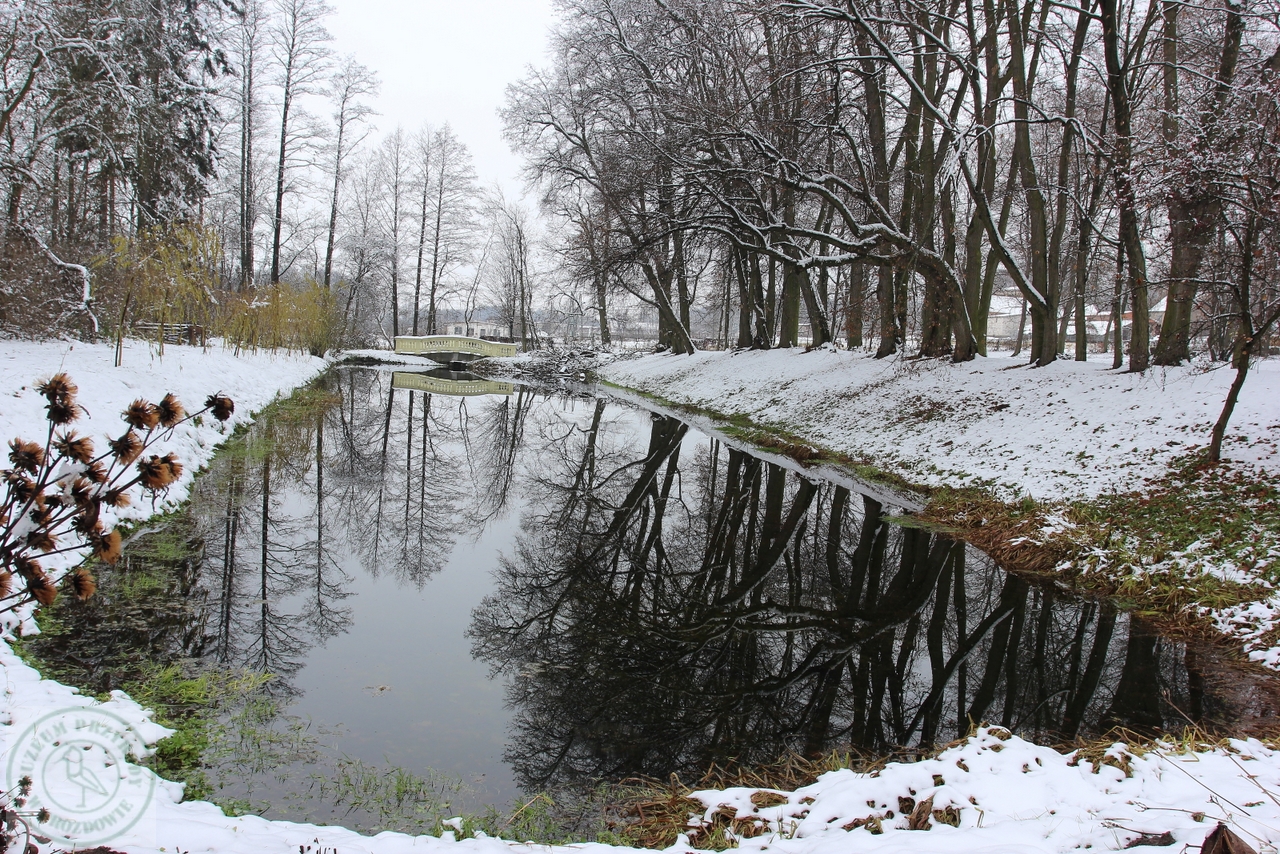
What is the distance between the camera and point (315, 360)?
2945 cm

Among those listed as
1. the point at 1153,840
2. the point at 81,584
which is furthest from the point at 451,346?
the point at 1153,840

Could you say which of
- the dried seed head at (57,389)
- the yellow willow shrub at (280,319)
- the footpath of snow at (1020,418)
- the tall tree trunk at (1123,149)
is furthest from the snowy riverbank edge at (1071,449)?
the yellow willow shrub at (280,319)

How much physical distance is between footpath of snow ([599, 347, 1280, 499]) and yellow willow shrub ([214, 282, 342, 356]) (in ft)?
46.3

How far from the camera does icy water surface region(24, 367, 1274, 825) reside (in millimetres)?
4199

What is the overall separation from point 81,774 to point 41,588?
152cm

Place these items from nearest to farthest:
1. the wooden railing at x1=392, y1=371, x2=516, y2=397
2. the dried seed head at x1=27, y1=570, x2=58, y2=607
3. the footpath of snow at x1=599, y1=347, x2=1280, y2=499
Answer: the dried seed head at x1=27, y1=570, x2=58, y2=607 → the footpath of snow at x1=599, y1=347, x2=1280, y2=499 → the wooden railing at x1=392, y1=371, x2=516, y2=397

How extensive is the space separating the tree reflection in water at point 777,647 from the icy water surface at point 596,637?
0.02m

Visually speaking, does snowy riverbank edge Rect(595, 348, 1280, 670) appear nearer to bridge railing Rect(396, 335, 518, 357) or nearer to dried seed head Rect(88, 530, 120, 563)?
dried seed head Rect(88, 530, 120, 563)

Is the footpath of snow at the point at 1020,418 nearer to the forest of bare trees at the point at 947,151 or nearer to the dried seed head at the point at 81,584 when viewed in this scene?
the forest of bare trees at the point at 947,151

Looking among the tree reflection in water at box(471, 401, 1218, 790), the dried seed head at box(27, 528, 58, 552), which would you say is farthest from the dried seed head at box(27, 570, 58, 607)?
the tree reflection in water at box(471, 401, 1218, 790)

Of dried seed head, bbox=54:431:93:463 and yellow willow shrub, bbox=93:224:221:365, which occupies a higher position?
yellow willow shrub, bbox=93:224:221:365

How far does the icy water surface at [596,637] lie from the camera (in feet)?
13.8

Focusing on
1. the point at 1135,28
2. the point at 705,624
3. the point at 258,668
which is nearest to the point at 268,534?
the point at 258,668

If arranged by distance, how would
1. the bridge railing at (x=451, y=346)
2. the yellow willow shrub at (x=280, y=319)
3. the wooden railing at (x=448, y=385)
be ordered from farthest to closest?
the bridge railing at (x=451, y=346), the wooden railing at (x=448, y=385), the yellow willow shrub at (x=280, y=319)
